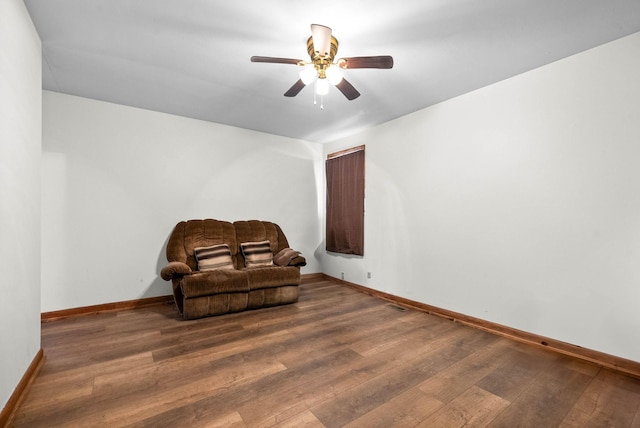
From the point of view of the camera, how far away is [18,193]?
5.81 feet

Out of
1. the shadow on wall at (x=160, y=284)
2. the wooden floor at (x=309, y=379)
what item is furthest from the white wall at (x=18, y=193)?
the shadow on wall at (x=160, y=284)

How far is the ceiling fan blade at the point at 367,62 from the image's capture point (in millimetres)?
1928

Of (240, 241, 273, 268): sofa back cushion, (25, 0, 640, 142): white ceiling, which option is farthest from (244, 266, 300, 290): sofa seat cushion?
(25, 0, 640, 142): white ceiling

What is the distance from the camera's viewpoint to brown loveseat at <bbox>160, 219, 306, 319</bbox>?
311 centimetres

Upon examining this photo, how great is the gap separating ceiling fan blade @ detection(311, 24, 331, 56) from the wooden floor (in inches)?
91.1

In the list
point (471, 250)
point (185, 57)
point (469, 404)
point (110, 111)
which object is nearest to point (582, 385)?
point (469, 404)

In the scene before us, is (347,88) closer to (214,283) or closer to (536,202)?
(536,202)

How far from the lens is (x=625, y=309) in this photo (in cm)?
213

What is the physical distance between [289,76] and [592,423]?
3.38m

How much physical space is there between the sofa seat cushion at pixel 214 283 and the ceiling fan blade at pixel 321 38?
2.53 metres

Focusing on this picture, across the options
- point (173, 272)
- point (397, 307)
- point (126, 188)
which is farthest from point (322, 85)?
point (126, 188)

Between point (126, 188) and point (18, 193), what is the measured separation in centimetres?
191

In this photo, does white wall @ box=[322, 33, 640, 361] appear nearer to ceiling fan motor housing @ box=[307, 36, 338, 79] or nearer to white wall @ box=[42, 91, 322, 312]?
ceiling fan motor housing @ box=[307, 36, 338, 79]

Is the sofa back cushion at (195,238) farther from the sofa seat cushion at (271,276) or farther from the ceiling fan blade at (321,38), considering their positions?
the ceiling fan blade at (321,38)
